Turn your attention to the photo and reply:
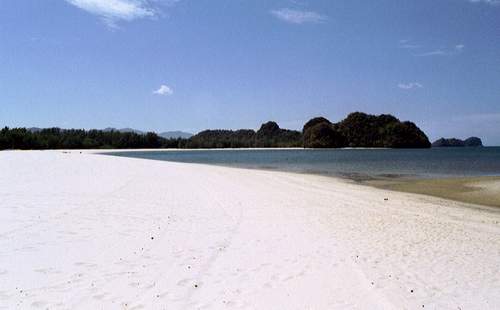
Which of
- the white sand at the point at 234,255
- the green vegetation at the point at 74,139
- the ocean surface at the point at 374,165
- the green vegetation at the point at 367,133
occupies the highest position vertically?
the green vegetation at the point at 367,133

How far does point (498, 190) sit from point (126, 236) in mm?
20614

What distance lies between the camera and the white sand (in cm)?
565

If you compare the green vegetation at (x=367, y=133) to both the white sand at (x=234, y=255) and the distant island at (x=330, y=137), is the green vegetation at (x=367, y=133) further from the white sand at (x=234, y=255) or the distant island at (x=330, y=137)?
the white sand at (x=234, y=255)

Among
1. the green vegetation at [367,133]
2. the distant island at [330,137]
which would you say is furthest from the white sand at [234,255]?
the green vegetation at [367,133]

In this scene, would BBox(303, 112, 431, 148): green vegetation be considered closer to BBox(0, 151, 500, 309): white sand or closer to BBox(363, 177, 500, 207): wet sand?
BBox(363, 177, 500, 207): wet sand

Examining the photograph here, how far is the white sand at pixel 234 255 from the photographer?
223 inches

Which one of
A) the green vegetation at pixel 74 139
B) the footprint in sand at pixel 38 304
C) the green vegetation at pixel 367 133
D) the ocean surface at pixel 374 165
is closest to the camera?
the footprint in sand at pixel 38 304

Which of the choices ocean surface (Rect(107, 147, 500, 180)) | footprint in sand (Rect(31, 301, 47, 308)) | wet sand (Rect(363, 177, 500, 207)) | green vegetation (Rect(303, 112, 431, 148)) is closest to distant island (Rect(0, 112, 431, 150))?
green vegetation (Rect(303, 112, 431, 148))

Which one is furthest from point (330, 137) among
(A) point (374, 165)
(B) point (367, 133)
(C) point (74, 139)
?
(A) point (374, 165)

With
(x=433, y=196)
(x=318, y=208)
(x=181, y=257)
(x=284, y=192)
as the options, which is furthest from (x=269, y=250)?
(x=433, y=196)

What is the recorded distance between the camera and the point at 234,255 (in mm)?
7824

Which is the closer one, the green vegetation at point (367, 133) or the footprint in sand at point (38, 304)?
the footprint in sand at point (38, 304)

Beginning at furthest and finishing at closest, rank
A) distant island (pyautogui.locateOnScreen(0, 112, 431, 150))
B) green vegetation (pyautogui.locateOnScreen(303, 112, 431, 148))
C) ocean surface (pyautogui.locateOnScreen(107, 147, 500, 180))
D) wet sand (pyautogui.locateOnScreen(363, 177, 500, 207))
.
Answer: green vegetation (pyautogui.locateOnScreen(303, 112, 431, 148)), distant island (pyautogui.locateOnScreen(0, 112, 431, 150)), ocean surface (pyautogui.locateOnScreen(107, 147, 500, 180)), wet sand (pyautogui.locateOnScreen(363, 177, 500, 207))

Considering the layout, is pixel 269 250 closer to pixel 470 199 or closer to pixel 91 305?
pixel 91 305
